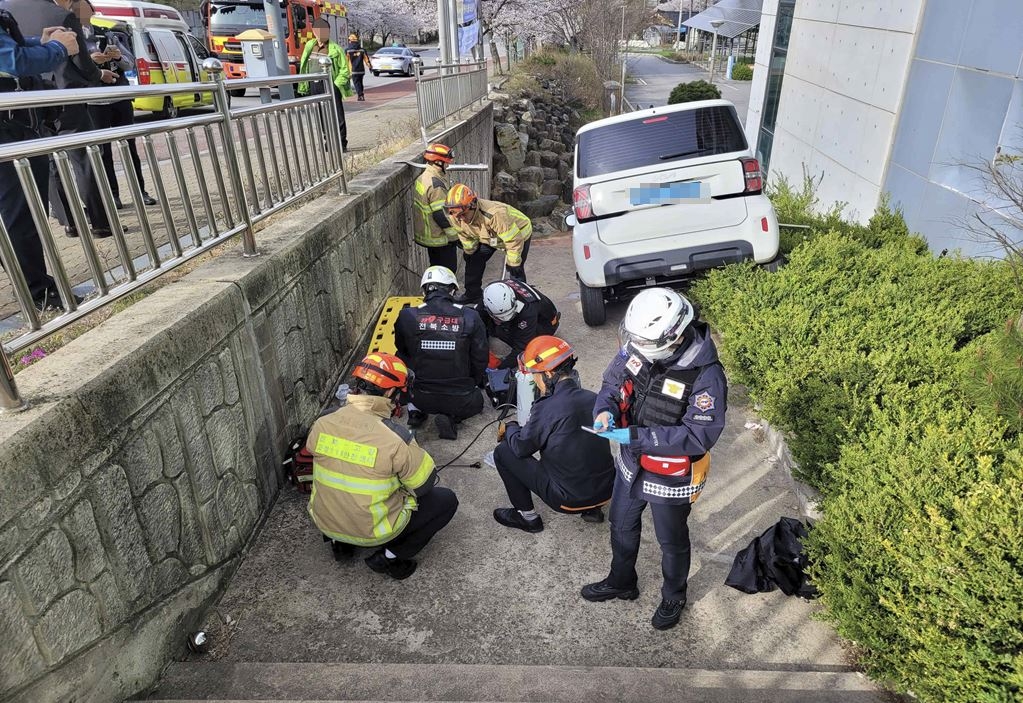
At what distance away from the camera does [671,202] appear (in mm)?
6191

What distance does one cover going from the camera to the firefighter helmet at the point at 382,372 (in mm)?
3418

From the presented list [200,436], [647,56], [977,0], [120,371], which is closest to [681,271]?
[977,0]

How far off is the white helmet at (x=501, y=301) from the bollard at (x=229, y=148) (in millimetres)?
2048

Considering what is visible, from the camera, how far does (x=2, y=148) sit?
2.22 meters

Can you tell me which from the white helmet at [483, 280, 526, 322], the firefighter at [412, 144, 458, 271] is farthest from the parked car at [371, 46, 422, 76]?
the white helmet at [483, 280, 526, 322]

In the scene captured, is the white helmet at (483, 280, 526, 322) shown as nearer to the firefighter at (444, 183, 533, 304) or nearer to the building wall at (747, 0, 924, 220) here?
the firefighter at (444, 183, 533, 304)

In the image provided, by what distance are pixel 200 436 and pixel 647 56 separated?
6587cm

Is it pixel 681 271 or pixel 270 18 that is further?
pixel 270 18

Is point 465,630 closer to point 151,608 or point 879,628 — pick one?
point 151,608

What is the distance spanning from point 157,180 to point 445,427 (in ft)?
8.42

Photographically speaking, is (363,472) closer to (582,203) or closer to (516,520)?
(516,520)

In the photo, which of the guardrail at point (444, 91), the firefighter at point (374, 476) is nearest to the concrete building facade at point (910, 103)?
the firefighter at point (374, 476)

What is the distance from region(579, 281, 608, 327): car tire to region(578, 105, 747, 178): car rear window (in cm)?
117

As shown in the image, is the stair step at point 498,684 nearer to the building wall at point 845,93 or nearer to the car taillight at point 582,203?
the car taillight at point 582,203
